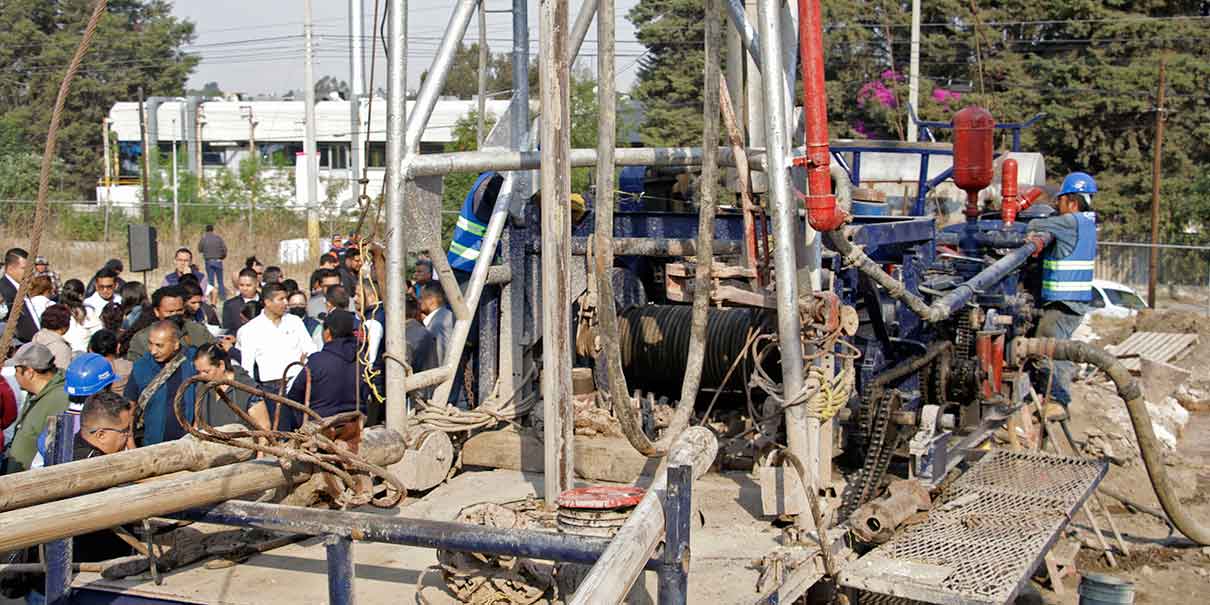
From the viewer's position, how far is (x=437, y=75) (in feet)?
19.4

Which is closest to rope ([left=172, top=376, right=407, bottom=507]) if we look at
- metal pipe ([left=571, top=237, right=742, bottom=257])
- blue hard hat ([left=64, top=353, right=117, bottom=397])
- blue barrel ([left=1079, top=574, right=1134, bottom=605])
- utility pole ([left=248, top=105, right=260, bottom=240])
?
blue hard hat ([left=64, top=353, right=117, bottom=397])

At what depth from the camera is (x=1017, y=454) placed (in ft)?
27.1

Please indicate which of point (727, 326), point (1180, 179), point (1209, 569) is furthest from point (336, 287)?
point (1180, 179)

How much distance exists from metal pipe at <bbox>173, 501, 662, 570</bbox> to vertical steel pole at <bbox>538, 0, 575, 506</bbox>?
5.58 feet

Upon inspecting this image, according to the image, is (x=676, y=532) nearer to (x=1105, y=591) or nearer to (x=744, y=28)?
(x=744, y=28)

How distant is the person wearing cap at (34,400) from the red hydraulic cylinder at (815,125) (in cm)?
393

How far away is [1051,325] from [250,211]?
20880 millimetres

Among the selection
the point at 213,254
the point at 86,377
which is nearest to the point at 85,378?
the point at 86,377

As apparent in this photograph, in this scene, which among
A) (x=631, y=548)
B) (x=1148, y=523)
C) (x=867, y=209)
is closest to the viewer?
(x=631, y=548)

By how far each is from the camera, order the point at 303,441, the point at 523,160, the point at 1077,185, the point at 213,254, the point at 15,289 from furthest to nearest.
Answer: the point at 213,254 < the point at 15,289 < the point at 1077,185 < the point at 523,160 < the point at 303,441

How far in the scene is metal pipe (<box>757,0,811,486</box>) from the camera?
545 cm

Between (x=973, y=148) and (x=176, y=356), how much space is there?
601 cm

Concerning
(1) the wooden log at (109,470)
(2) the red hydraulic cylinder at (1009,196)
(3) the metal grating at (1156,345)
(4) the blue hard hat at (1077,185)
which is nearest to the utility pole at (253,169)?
(3) the metal grating at (1156,345)

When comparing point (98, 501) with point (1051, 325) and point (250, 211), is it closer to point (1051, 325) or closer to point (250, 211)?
point (1051, 325)
